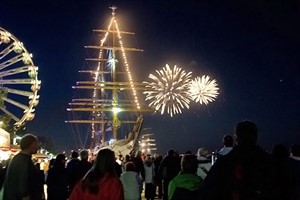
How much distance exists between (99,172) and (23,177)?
199 cm

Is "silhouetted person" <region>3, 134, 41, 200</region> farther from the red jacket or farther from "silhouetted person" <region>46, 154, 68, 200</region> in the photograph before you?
"silhouetted person" <region>46, 154, 68, 200</region>

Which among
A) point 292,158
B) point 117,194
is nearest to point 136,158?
point 292,158

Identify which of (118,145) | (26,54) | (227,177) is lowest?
(118,145)

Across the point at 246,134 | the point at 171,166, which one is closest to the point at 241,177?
the point at 246,134

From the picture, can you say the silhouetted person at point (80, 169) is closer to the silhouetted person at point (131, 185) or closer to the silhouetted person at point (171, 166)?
the silhouetted person at point (131, 185)

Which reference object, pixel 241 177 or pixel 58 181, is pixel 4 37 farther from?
pixel 241 177

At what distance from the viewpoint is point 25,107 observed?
3591cm

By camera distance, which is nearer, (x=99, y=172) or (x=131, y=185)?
(x=99, y=172)

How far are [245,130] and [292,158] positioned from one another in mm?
3693

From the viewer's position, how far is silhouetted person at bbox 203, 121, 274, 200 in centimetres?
381

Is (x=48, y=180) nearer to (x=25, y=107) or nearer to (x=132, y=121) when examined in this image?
(x=25, y=107)

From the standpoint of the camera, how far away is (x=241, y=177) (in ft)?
12.6

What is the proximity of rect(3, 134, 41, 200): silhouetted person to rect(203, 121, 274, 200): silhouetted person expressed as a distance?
3.47 m

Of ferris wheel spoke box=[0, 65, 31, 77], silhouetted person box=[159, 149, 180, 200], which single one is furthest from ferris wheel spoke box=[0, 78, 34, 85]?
silhouetted person box=[159, 149, 180, 200]
